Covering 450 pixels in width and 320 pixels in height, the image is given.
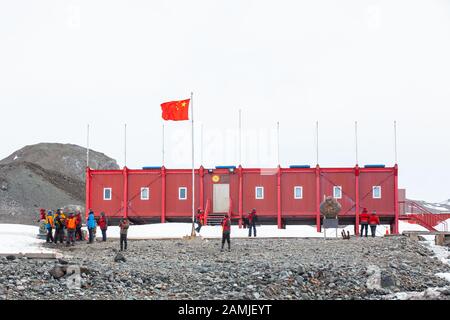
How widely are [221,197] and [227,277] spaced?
29836mm

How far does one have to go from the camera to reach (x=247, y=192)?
49500mm

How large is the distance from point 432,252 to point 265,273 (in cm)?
1354

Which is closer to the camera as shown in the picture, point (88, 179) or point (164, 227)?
point (164, 227)

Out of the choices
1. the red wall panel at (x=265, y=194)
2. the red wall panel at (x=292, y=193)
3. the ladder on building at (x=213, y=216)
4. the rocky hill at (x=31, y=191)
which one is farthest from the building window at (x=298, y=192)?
the rocky hill at (x=31, y=191)

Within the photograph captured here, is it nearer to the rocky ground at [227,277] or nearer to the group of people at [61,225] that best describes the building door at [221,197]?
the group of people at [61,225]

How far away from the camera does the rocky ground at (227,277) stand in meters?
17.4

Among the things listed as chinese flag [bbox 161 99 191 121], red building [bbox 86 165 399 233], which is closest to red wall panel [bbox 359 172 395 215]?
red building [bbox 86 165 399 233]

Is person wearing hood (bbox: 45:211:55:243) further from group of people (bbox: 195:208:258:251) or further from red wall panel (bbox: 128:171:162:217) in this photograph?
red wall panel (bbox: 128:171:162:217)

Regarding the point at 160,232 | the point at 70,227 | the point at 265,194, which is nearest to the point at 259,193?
the point at 265,194

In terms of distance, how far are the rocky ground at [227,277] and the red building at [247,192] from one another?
2103 cm

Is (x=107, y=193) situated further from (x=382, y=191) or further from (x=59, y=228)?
(x=382, y=191)

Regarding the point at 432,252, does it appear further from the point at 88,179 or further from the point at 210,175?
the point at 88,179

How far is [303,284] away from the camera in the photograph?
19.0 meters
